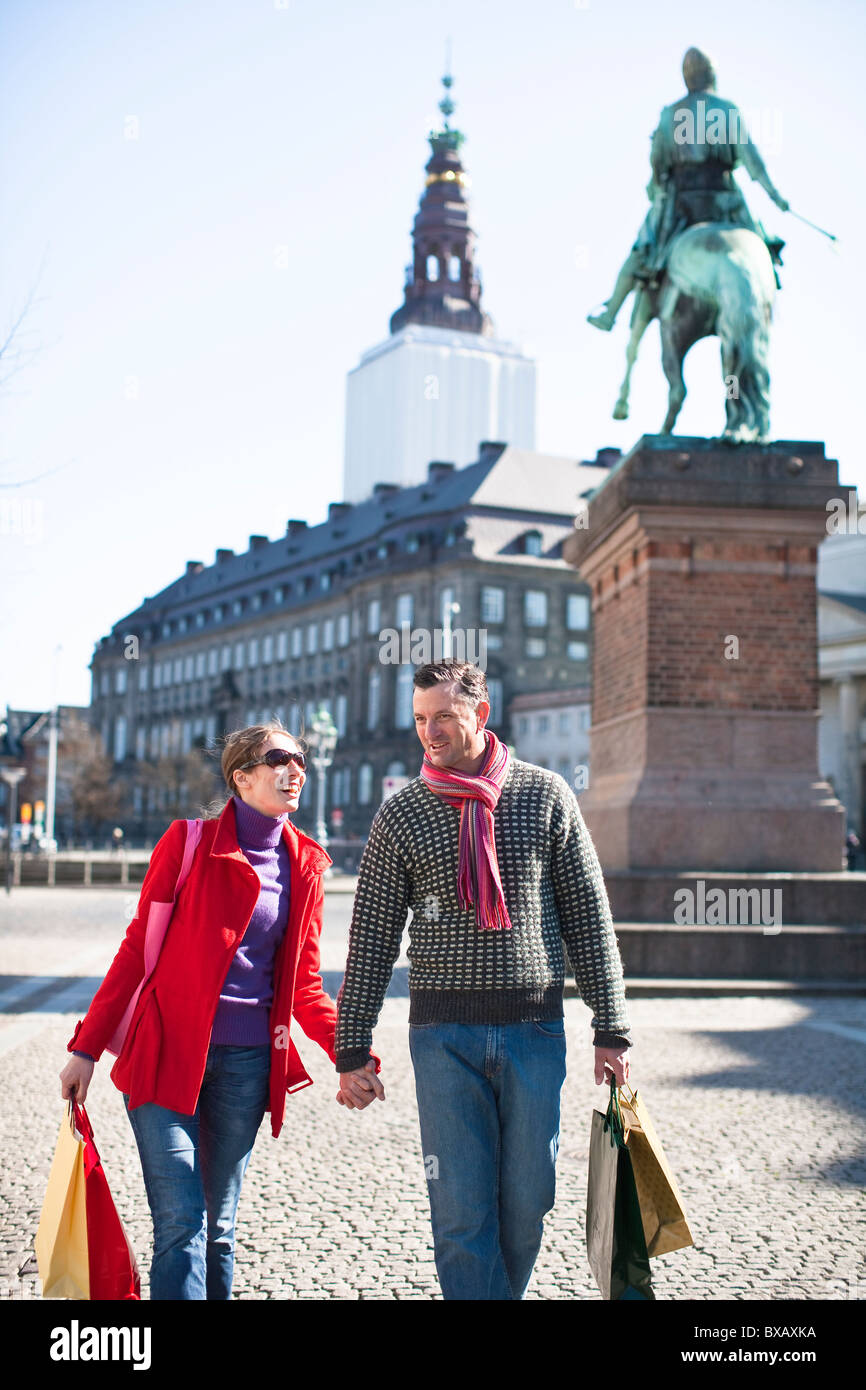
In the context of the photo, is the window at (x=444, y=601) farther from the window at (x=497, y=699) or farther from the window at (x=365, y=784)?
the window at (x=365, y=784)

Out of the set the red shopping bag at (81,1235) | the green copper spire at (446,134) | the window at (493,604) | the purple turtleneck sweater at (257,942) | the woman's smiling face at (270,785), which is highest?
the green copper spire at (446,134)

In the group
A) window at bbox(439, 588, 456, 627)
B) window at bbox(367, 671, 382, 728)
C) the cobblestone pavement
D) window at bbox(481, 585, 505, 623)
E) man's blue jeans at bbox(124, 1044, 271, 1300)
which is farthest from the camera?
window at bbox(367, 671, 382, 728)

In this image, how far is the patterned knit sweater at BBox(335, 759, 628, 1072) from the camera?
3674 millimetres

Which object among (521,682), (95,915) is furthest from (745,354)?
(521,682)

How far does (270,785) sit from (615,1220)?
1462 millimetres

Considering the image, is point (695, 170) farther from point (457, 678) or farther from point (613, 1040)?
point (613, 1040)

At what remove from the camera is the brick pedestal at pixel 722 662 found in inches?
486

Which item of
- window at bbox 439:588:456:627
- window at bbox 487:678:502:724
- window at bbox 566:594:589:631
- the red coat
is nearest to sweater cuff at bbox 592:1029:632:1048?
the red coat

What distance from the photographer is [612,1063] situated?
3.77 meters

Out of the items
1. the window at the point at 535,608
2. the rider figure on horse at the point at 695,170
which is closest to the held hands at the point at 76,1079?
the rider figure on horse at the point at 695,170

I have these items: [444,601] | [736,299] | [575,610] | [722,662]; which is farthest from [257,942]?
[575,610]

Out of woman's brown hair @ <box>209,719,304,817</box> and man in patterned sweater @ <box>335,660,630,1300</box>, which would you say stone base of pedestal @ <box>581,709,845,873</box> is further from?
man in patterned sweater @ <box>335,660,630,1300</box>

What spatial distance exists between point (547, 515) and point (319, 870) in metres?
75.5

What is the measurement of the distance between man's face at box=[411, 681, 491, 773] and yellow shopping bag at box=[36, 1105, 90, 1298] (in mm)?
1326
